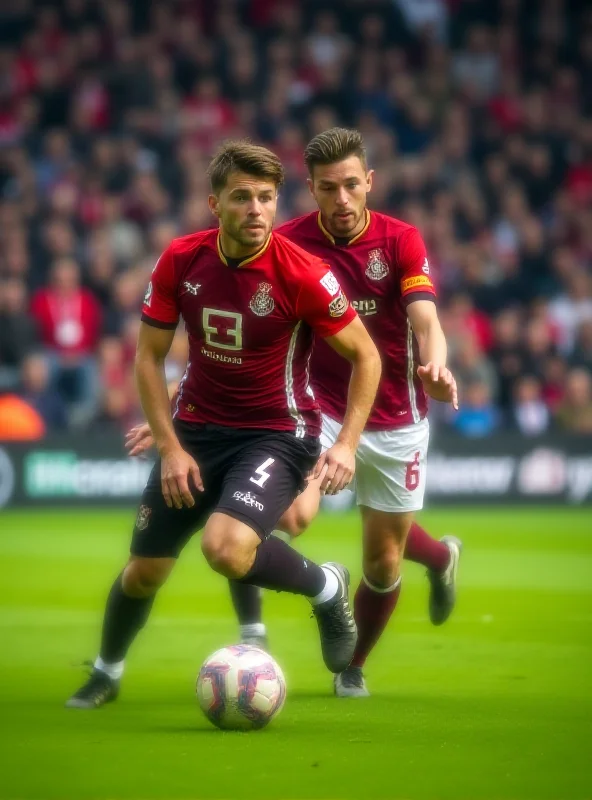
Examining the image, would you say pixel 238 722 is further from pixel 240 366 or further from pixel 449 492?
pixel 449 492

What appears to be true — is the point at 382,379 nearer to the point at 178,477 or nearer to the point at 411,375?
the point at 411,375

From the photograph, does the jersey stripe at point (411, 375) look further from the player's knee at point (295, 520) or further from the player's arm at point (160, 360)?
the player's arm at point (160, 360)

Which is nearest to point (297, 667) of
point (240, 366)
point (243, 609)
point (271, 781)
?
point (243, 609)

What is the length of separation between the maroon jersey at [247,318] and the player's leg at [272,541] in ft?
0.49

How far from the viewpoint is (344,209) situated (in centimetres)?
675


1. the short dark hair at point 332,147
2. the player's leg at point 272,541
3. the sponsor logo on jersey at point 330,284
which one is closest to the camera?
the player's leg at point 272,541

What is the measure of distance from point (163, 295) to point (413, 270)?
1.21 m

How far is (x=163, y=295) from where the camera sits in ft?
20.4

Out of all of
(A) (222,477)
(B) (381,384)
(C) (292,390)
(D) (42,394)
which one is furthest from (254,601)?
(D) (42,394)

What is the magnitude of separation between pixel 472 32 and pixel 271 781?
18760 millimetres

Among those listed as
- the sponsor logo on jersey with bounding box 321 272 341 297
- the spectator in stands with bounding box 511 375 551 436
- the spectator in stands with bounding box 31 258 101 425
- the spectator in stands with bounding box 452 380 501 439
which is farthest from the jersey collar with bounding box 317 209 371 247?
the spectator in stands with bounding box 511 375 551 436

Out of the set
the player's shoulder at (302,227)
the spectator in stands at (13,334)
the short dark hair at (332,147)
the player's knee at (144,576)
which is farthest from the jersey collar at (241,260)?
the spectator in stands at (13,334)

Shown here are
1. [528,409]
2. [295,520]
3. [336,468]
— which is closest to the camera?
[336,468]

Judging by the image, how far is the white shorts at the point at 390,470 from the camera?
7.05 m
